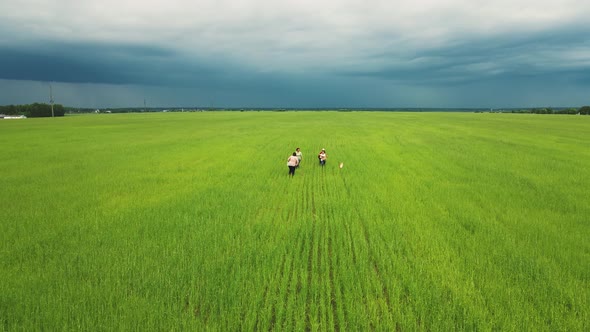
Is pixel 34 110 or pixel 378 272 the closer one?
pixel 378 272

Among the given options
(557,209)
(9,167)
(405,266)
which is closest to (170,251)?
(405,266)

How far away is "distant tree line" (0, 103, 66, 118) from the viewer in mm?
102875

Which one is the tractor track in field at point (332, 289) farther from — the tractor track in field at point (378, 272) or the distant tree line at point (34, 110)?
the distant tree line at point (34, 110)

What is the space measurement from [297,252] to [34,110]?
12911cm

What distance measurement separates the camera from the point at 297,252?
733 centimetres

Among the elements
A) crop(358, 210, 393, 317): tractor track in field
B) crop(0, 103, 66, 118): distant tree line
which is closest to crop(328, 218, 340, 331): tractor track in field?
crop(358, 210, 393, 317): tractor track in field

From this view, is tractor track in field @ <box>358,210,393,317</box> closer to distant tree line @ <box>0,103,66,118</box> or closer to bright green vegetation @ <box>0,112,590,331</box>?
bright green vegetation @ <box>0,112,590,331</box>

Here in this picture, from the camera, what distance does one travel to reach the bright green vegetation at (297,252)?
17.1ft

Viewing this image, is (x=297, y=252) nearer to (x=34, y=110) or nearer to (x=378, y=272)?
(x=378, y=272)

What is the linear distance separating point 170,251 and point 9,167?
17007mm

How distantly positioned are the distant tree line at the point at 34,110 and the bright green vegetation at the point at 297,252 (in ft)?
370

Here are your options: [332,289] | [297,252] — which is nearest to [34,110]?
[297,252]

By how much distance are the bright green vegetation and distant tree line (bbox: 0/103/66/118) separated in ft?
370

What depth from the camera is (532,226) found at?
8789mm
